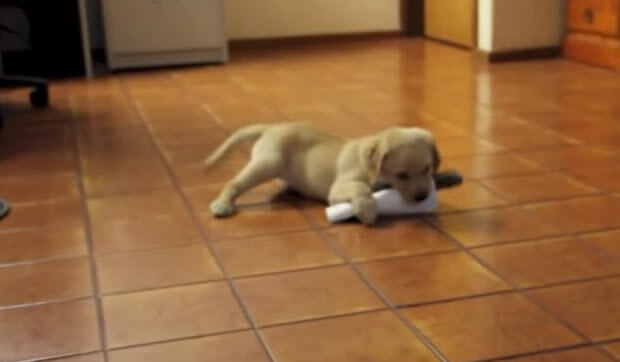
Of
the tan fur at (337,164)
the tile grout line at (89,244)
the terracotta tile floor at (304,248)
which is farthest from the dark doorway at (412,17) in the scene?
the tan fur at (337,164)

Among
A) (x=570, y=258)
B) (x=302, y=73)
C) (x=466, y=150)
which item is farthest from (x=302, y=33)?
(x=570, y=258)

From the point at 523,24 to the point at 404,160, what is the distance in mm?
2761

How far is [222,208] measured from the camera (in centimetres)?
223

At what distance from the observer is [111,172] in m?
2.67

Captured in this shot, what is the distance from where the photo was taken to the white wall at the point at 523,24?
4543mm

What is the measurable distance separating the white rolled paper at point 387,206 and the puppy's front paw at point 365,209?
0.9 inches

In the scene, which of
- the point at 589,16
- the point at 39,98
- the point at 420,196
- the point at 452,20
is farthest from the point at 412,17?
the point at 420,196

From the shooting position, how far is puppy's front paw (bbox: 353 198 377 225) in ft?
6.84

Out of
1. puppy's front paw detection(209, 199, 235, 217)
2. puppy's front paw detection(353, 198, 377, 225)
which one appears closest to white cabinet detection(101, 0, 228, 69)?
puppy's front paw detection(209, 199, 235, 217)

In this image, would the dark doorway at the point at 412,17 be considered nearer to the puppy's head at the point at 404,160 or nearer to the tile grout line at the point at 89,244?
the tile grout line at the point at 89,244

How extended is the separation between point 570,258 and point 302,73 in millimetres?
2704

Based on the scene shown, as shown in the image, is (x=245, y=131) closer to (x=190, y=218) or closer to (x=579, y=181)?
(x=190, y=218)

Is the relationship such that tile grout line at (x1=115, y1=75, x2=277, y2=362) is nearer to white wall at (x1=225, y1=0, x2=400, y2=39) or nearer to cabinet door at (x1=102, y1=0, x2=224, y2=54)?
cabinet door at (x1=102, y1=0, x2=224, y2=54)

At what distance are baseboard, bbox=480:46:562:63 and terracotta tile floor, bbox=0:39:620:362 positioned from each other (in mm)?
1029
